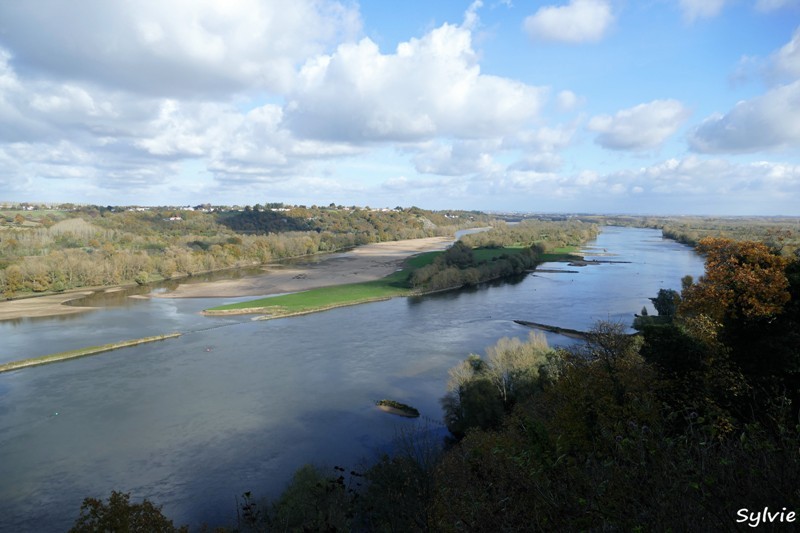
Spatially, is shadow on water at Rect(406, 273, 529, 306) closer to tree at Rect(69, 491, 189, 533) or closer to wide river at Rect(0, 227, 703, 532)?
wide river at Rect(0, 227, 703, 532)

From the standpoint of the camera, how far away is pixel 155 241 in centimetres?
7500

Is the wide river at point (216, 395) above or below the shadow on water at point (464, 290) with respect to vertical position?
below

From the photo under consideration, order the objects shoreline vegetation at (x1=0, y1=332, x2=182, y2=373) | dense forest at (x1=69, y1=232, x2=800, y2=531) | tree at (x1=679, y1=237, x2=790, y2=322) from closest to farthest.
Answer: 1. dense forest at (x1=69, y1=232, x2=800, y2=531)
2. tree at (x1=679, y1=237, x2=790, y2=322)
3. shoreline vegetation at (x1=0, y1=332, x2=182, y2=373)

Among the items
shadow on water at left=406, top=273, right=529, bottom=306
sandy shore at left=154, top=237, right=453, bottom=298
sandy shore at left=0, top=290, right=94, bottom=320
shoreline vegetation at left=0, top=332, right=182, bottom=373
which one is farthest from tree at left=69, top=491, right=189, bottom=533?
sandy shore at left=154, top=237, right=453, bottom=298

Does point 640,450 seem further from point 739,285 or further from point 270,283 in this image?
point 270,283

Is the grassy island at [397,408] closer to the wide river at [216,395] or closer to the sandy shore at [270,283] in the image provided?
the wide river at [216,395]

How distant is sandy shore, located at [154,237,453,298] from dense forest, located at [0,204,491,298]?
8.05 meters

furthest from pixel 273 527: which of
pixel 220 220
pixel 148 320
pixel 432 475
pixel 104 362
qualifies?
pixel 220 220

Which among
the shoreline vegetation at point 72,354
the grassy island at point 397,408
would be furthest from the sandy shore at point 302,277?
the grassy island at point 397,408

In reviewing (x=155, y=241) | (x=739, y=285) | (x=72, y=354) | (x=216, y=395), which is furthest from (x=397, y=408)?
(x=155, y=241)

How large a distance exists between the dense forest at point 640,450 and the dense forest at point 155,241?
170ft

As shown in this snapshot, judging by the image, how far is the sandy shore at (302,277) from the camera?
47.8 m

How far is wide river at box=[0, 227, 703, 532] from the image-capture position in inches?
548

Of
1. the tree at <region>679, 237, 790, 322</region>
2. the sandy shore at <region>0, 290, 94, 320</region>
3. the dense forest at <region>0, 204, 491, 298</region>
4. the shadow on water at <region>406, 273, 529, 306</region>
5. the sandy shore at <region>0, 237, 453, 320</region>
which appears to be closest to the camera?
the tree at <region>679, 237, 790, 322</region>
